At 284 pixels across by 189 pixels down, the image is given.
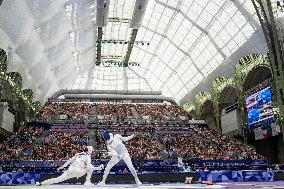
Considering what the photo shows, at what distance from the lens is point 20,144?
40.3 metres

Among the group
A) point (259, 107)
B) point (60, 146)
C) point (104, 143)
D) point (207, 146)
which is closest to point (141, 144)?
point (104, 143)

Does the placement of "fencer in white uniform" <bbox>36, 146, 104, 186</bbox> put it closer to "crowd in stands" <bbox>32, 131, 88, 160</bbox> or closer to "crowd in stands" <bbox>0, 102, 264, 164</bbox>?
"crowd in stands" <bbox>0, 102, 264, 164</bbox>

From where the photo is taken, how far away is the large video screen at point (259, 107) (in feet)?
123

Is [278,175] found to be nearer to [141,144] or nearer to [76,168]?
[76,168]

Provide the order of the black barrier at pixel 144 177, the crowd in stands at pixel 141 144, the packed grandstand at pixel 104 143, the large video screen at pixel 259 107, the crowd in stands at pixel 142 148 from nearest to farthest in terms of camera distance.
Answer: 1. the black barrier at pixel 144 177
2. the packed grandstand at pixel 104 143
3. the crowd in stands at pixel 142 148
4. the crowd in stands at pixel 141 144
5. the large video screen at pixel 259 107

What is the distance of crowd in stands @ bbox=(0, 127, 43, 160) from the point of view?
3556cm

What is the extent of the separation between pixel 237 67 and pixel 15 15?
27.8 metres

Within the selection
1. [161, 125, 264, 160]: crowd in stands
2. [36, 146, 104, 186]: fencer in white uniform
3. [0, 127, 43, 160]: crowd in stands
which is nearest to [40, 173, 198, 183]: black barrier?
[36, 146, 104, 186]: fencer in white uniform

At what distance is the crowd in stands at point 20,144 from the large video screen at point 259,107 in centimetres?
2451

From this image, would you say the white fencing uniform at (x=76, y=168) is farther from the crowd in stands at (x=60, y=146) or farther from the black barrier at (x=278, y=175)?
the crowd in stands at (x=60, y=146)

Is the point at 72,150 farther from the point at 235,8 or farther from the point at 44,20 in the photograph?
the point at 235,8

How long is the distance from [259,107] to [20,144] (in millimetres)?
26769

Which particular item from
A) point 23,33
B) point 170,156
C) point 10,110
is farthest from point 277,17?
point 10,110

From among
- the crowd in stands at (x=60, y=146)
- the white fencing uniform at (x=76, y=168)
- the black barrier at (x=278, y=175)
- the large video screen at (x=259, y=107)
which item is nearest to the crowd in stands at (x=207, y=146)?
the large video screen at (x=259, y=107)
